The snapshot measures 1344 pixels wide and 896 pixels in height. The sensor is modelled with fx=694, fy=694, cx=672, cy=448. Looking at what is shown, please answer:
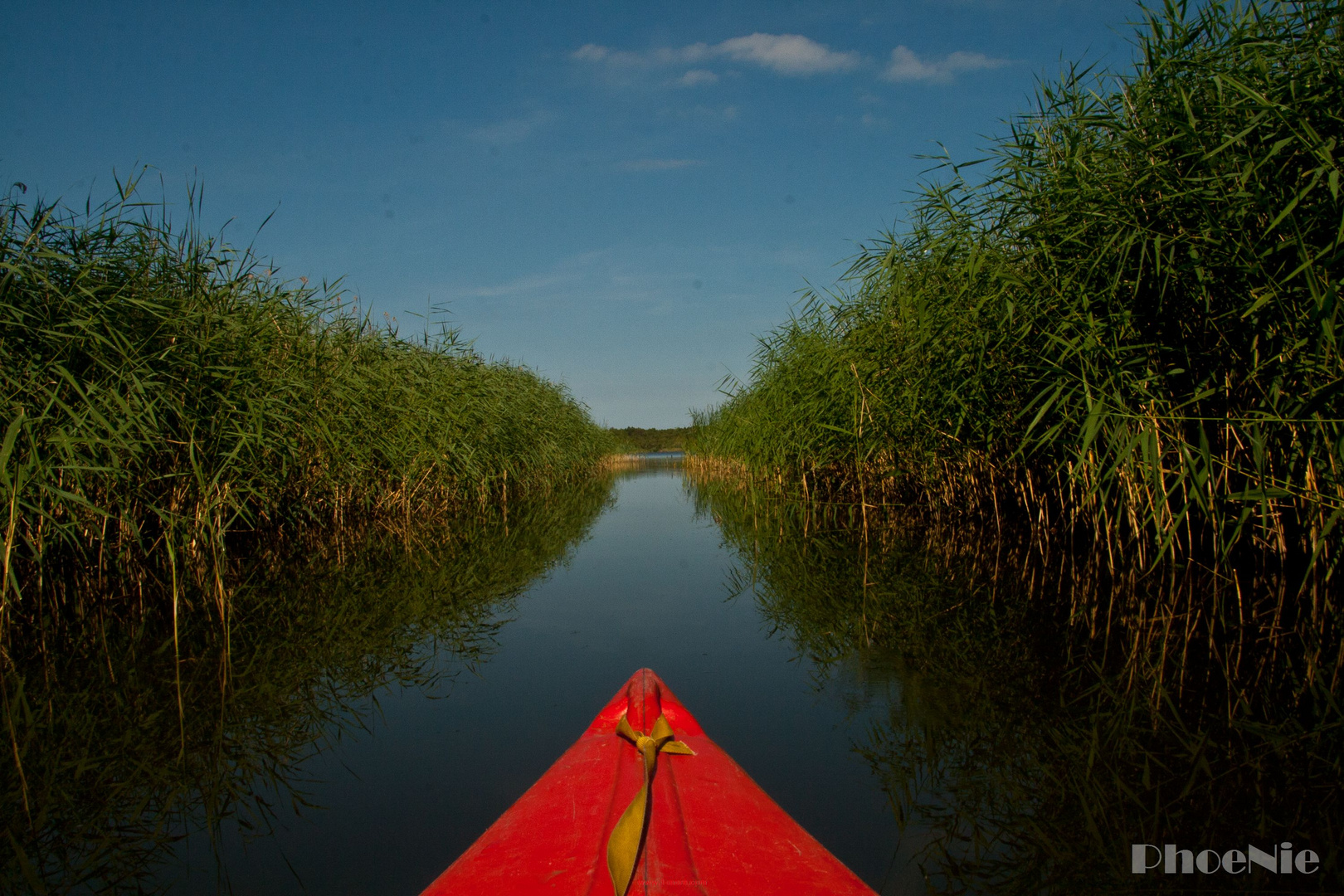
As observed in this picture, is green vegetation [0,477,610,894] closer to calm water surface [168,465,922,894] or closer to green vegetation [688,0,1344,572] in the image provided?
calm water surface [168,465,922,894]

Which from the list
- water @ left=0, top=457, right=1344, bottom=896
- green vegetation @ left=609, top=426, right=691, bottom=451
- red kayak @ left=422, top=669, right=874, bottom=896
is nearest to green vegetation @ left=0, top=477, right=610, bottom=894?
water @ left=0, top=457, right=1344, bottom=896

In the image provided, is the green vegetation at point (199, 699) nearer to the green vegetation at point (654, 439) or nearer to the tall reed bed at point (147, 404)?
the tall reed bed at point (147, 404)

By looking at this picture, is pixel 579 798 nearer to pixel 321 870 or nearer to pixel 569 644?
pixel 321 870

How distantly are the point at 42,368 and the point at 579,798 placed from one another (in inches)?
130

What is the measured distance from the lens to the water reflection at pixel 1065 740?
1.73 meters

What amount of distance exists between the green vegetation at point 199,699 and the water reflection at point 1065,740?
6.12ft

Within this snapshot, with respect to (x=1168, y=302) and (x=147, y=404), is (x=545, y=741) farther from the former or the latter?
(x=1168, y=302)

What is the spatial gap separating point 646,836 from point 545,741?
123cm

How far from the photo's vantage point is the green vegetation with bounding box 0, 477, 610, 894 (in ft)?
6.17

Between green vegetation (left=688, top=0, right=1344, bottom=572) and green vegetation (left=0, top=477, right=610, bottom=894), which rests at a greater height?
green vegetation (left=688, top=0, right=1344, bottom=572)

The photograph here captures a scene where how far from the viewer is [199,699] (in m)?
2.74

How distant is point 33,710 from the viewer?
8.53 feet

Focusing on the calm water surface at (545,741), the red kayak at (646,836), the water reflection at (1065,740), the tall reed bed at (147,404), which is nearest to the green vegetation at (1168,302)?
the water reflection at (1065,740)

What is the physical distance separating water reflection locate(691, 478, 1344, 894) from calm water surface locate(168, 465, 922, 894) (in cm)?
13
